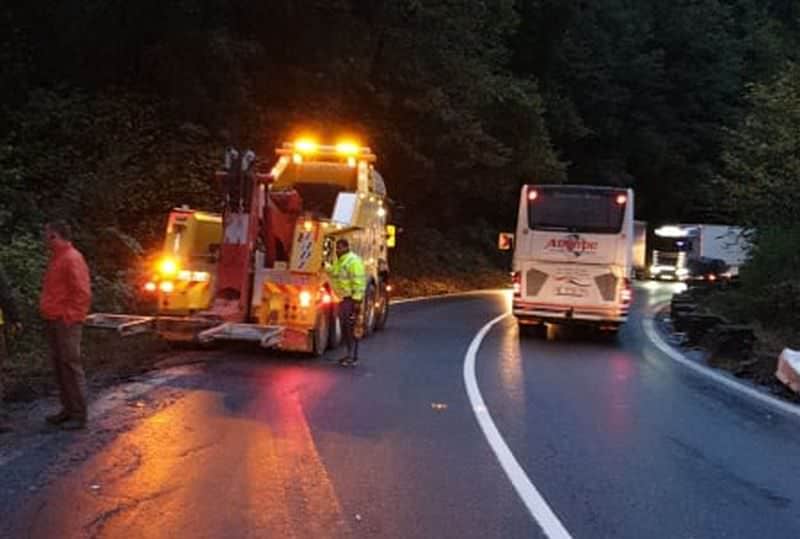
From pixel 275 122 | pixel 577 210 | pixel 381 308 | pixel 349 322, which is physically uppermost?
pixel 275 122

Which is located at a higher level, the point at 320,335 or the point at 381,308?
the point at 381,308

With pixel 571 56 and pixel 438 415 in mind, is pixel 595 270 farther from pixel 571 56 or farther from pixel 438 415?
pixel 571 56

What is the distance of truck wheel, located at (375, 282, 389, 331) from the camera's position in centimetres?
2066

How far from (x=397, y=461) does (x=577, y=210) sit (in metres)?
13.3

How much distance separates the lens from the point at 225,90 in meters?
28.6

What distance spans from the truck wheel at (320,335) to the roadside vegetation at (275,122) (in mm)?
3026

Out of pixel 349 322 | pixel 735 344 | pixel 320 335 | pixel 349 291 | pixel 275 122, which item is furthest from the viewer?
pixel 275 122

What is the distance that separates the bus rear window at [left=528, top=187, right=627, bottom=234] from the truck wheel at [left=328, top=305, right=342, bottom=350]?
6028 millimetres

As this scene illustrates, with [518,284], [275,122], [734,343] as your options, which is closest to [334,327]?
[518,284]

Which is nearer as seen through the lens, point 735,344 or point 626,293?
point 735,344

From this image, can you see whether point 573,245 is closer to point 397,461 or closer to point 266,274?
point 266,274

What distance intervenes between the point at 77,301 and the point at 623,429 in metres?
5.40

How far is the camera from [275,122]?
1209 inches

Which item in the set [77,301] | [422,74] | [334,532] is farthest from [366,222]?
[422,74]
